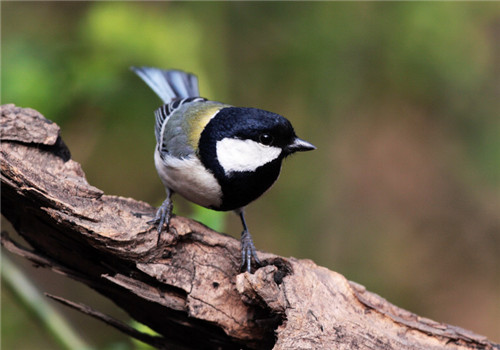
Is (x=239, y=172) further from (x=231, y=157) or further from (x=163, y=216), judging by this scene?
(x=163, y=216)

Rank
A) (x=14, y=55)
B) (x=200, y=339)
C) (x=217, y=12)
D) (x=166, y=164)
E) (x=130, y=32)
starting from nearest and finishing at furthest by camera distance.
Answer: (x=200, y=339), (x=166, y=164), (x=14, y=55), (x=130, y=32), (x=217, y=12)

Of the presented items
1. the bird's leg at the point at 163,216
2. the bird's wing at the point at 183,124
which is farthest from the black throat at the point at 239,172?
the bird's leg at the point at 163,216

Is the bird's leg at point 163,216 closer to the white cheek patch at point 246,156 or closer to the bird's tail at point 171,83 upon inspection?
the white cheek patch at point 246,156

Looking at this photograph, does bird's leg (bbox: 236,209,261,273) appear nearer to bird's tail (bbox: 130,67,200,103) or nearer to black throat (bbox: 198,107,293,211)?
black throat (bbox: 198,107,293,211)

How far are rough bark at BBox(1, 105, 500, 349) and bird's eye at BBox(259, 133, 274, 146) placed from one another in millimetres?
473

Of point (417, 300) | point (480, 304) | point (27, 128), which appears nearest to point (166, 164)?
point (27, 128)

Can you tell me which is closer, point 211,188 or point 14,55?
point 211,188

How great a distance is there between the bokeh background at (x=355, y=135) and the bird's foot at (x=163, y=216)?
1.12 m

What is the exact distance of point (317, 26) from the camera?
12.5 feet

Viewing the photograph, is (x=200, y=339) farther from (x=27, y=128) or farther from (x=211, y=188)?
(x=27, y=128)

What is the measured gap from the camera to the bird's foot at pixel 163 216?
2113mm

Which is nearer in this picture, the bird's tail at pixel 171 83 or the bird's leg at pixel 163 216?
the bird's leg at pixel 163 216

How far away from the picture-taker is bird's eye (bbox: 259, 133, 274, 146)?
2.38m

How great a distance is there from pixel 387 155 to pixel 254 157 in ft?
7.13
